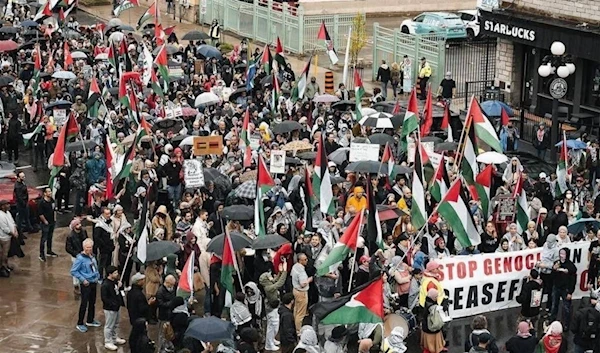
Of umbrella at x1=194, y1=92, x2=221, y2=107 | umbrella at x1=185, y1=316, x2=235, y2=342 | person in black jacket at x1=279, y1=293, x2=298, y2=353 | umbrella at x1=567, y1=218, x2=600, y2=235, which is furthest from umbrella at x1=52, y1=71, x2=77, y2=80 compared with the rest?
umbrella at x1=185, y1=316, x2=235, y2=342

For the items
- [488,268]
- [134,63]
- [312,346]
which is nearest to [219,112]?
[134,63]

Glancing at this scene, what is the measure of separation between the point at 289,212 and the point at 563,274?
5311 millimetres

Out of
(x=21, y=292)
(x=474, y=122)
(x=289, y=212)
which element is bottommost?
(x=21, y=292)

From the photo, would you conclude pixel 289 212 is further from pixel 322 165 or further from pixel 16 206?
pixel 16 206

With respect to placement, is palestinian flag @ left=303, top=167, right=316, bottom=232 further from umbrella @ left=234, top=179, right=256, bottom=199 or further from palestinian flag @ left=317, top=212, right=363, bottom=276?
palestinian flag @ left=317, top=212, right=363, bottom=276

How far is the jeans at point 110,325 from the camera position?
19.5m

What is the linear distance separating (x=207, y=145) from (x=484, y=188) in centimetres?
602

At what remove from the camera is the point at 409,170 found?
25.4 m

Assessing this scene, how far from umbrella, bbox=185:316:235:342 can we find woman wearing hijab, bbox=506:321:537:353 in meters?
4.02

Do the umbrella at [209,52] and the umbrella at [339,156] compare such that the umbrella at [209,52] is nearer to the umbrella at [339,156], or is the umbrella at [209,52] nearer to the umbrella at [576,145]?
the umbrella at [339,156]

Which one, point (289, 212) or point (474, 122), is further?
point (474, 122)

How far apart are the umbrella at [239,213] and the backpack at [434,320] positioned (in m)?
4.53

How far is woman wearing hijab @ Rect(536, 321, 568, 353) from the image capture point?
17469 mm

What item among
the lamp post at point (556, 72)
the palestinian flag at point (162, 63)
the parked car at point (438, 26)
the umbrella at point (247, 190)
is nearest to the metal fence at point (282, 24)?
the parked car at point (438, 26)
